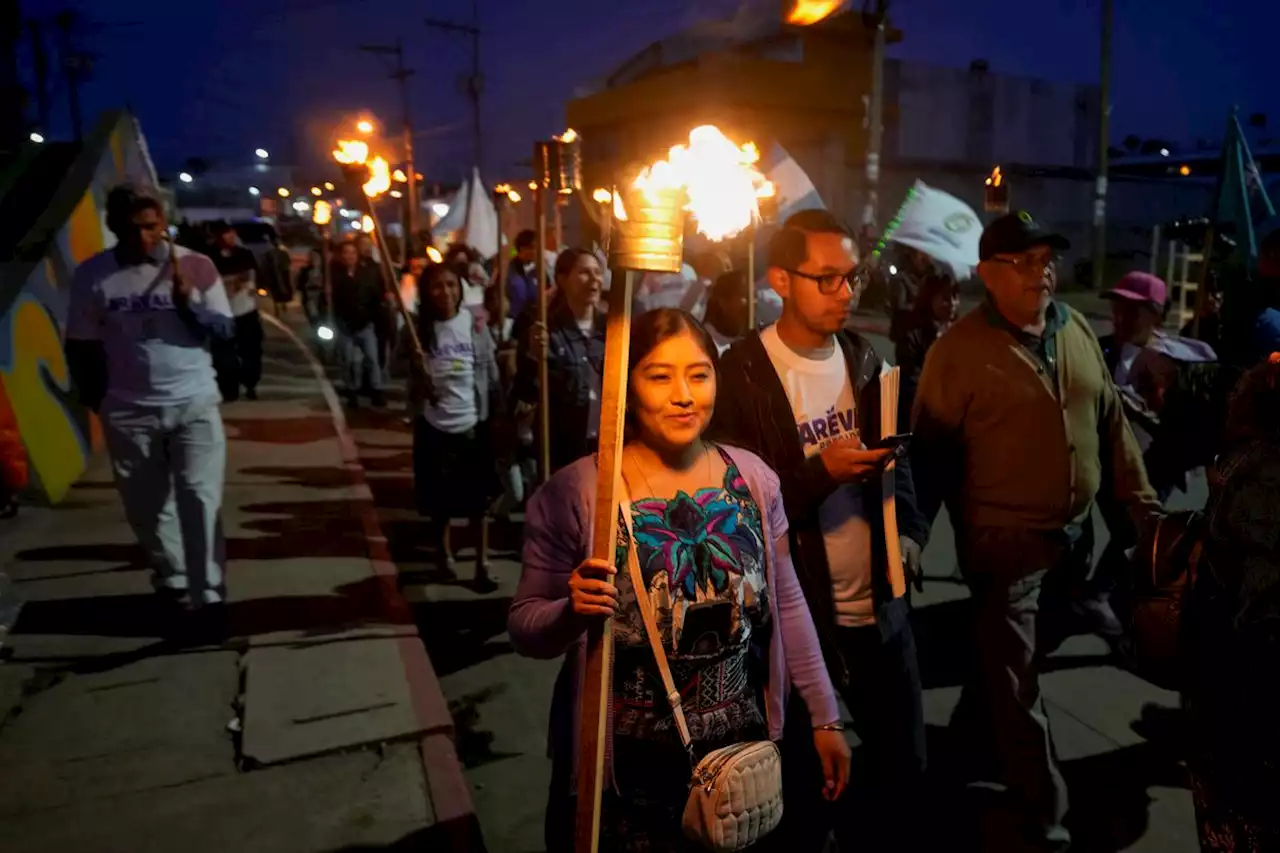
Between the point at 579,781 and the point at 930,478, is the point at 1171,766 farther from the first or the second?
the point at 579,781

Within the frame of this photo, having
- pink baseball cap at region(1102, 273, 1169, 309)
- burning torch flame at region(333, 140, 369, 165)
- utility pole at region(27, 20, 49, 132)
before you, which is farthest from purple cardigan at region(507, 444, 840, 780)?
utility pole at region(27, 20, 49, 132)

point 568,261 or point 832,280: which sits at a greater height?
point 568,261

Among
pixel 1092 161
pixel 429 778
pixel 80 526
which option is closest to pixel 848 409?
pixel 429 778

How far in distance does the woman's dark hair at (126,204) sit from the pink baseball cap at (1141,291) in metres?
5.36

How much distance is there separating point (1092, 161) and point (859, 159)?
13.3 m

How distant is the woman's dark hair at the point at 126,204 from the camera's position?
4910 millimetres

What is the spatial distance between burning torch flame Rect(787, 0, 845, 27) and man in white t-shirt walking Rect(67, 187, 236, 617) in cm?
323

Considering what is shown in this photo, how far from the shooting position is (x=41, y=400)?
322 inches

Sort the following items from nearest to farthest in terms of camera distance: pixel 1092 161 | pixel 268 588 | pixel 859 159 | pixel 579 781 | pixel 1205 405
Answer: pixel 579 781
pixel 1205 405
pixel 268 588
pixel 859 159
pixel 1092 161

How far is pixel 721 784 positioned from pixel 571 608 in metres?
0.54

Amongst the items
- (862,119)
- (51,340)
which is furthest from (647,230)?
(862,119)

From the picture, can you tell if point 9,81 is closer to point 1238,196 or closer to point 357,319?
point 357,319

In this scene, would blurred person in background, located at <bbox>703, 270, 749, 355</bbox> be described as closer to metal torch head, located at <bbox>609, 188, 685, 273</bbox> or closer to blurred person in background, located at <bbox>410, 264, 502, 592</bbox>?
blurred person in background, located at <bbox>410, 264, 502, 592</bbox>

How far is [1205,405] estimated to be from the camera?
4172 millimetres
